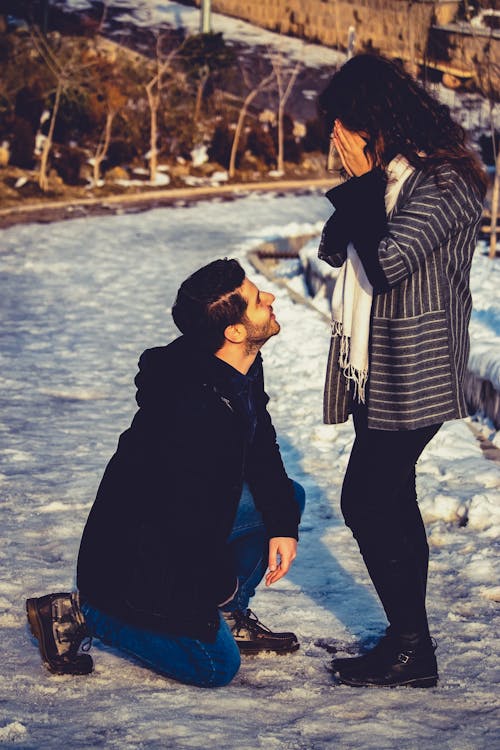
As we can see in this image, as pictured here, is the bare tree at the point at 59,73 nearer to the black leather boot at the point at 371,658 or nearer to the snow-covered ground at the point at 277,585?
the snow-covered ground at the point at 277,585

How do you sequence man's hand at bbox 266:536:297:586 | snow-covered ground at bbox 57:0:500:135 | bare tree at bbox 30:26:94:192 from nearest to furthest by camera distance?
man's hand at bbox 266:536:297:586 → bare tree at bbox 30:26:94:192 → snow-covered ground at bbox 57:0:500:135

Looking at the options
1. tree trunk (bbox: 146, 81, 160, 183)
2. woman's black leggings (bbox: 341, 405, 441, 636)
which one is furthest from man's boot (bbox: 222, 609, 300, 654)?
tree trunk (bbox: 146, 81, 160, 183)

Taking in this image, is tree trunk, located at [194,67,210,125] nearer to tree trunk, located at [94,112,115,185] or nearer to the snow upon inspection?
tree trunk, located at [94,112,115,185]

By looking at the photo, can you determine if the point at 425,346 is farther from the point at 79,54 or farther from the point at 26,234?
the point at 79,54

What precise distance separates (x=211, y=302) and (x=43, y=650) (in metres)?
1.07

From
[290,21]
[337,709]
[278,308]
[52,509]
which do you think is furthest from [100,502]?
[290,21]

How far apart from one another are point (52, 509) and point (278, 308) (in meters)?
4.43

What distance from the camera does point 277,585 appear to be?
4.18m

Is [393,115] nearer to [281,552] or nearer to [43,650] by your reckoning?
[281,552]

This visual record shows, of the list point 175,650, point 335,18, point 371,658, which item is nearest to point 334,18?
point 335,18

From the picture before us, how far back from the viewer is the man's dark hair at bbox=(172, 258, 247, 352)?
10.5ft

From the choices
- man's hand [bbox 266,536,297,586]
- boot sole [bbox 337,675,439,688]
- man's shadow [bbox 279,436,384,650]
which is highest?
man's hand [bbox 266,536,297,586]

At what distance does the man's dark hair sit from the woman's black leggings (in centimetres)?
43

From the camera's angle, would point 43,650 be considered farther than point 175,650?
Yes
